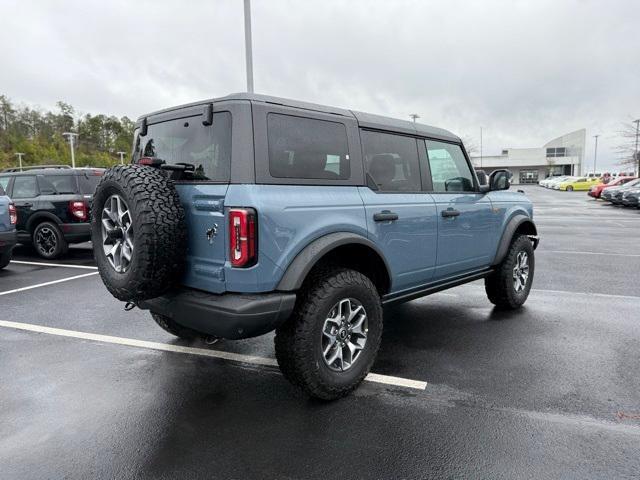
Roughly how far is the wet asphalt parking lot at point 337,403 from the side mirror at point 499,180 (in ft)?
4.72

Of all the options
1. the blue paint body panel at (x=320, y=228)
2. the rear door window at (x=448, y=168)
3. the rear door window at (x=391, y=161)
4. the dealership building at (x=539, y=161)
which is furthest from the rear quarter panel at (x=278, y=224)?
the dealership building at (x=539, y=161)

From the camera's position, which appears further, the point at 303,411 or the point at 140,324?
the point at 140,324

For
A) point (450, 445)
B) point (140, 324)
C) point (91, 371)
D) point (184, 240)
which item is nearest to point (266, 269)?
point (184, 240)

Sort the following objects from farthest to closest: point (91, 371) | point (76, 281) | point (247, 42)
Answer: point (247, 42) → point (76, 281) → point (91, 371)

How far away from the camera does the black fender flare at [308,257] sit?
9.16 ft

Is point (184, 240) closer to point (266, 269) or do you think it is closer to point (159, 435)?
point (266, 269)

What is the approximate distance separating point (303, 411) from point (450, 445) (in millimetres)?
949

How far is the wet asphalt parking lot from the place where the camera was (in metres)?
2.46

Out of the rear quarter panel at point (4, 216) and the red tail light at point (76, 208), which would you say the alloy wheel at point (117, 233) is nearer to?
the rear quarter panel at point (4, 216)

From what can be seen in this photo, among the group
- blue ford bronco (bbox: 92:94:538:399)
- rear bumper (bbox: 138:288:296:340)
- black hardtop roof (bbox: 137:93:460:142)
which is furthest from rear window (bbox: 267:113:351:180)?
rear bumper (bbox: 138:288:296:340)

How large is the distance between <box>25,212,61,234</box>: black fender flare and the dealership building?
8217cm

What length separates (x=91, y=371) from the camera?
365 centimetres

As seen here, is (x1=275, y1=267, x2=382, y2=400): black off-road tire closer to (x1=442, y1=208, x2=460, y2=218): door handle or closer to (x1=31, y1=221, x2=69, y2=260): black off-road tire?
(x1=442, y1=208, x2=460, y2=218): door handle

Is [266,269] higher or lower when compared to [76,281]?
higher
